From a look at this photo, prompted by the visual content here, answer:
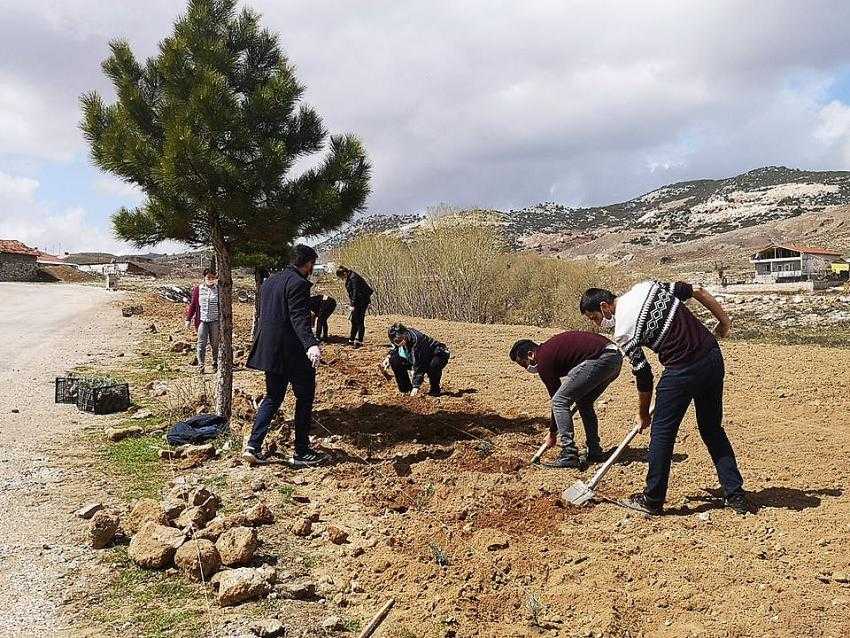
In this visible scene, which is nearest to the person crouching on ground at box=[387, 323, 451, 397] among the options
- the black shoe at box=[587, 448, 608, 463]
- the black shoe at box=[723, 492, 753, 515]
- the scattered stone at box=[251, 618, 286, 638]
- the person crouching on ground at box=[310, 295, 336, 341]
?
the black shoe at box=[587, 448, 608, 463]

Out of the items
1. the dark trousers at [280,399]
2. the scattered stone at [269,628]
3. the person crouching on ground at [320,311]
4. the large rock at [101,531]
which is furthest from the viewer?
the person crouching on ground at [320,311]

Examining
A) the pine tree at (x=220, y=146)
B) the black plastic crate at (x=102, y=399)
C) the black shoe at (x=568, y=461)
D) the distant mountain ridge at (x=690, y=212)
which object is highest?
the distant mountain ridge at (x=690, y=212)

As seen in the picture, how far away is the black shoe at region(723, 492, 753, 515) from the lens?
4.45 metres

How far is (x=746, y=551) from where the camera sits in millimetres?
3938

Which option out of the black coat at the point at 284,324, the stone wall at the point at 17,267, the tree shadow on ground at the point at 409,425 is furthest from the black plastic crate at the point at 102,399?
the stone wall at the point at 17,267

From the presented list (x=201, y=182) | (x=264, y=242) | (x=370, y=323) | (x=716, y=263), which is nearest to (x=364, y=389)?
(x=264, y=242)

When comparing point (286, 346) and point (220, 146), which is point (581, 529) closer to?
point (286, 346)

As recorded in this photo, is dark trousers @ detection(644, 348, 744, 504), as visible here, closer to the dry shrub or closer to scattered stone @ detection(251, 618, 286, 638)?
scattered stone @ detection(251, 618, 286, 638)

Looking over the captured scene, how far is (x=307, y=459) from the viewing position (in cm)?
585

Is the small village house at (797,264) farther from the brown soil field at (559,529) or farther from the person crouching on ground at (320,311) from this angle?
the brown soil field at (559,529)

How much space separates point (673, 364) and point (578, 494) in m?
1.24

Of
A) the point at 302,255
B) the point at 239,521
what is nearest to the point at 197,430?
the point at 302,255

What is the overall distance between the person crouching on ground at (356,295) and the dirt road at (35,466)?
454 cm

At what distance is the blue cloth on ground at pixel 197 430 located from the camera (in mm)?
6371
